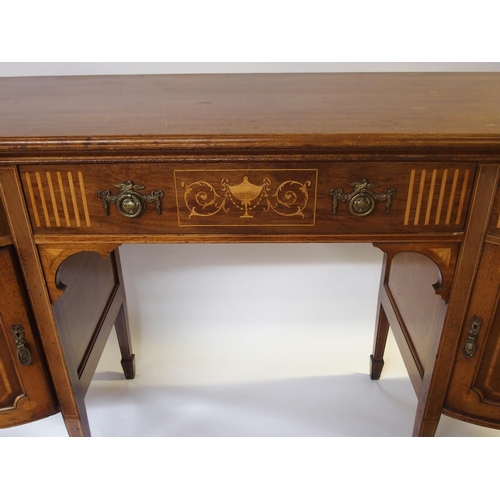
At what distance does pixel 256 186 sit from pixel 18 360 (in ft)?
2.21

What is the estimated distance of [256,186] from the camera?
41.1 inches

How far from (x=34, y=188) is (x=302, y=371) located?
1.07m

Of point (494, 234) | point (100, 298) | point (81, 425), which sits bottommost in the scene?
point (81, 425)

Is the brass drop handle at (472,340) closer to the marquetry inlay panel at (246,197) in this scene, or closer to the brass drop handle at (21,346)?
the marquetry inlay panel at (246,197)

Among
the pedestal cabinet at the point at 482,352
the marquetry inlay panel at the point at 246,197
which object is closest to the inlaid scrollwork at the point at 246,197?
the marquetry inlay panel at the point at 246,197

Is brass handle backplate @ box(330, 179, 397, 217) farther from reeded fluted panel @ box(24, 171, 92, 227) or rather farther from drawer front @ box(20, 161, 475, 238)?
reeded fluted panel @ box(24, 171, 92, 227)

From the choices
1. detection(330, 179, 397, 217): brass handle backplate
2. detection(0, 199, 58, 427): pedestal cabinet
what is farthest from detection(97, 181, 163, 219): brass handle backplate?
detection(330, 179, 397, 217): brass handle backplate

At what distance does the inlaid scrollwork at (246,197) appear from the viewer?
1044 millimetres

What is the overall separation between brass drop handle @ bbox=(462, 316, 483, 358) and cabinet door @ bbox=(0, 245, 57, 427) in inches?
37.1

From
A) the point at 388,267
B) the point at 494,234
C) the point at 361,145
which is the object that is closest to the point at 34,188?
the point at 361,145

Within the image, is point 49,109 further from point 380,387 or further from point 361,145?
point 380,387

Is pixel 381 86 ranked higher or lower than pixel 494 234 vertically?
higher

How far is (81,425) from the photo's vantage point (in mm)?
1370

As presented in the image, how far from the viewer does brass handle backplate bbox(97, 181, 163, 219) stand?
1.04 metres
